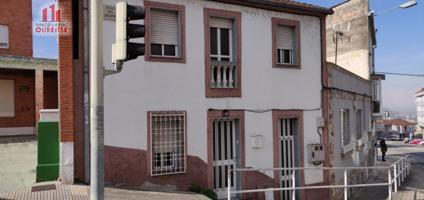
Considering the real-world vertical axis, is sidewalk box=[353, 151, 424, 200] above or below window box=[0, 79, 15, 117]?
below

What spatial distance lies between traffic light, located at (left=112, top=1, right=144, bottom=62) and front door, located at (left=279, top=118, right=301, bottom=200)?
8.31 m

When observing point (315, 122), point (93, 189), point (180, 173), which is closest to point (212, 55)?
point (180, 173)

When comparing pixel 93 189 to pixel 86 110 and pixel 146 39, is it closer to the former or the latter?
pixel 86 110

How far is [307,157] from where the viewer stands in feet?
43.3

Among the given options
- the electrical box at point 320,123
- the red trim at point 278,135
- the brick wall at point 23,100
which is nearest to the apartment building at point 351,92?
the electrical box at point 320,123

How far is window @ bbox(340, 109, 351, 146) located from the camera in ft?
51.1

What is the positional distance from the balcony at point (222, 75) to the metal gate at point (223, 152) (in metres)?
1.00

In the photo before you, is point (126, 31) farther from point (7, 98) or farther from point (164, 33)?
point (7, 98)

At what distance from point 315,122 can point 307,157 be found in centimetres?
113

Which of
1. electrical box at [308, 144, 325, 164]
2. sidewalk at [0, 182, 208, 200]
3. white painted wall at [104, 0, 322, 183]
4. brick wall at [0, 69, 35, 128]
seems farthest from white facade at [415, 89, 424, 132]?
sidewalk at [0, 182, 208, 200]

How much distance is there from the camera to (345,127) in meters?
16.5

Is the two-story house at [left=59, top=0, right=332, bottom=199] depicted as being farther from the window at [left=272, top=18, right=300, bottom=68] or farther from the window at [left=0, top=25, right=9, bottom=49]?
the window at [left=0, top=25, right=9, bottom=49]

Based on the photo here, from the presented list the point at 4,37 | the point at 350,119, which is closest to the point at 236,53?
the point at 350,119

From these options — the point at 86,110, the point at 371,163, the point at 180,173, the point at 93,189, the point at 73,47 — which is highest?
the point at 73,47
